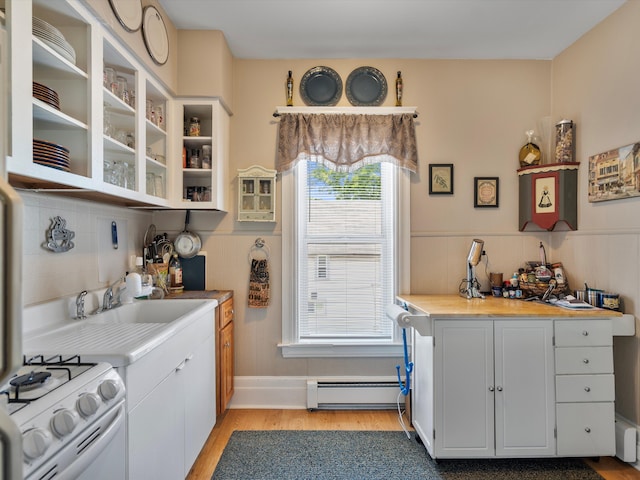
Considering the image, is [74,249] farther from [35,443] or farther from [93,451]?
[35,443]

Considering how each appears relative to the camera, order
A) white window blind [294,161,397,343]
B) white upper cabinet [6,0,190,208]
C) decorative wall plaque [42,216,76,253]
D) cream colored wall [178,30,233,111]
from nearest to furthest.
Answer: white upper cabinet [6,0,190,208] < decorative wall plaque [42,216,76,253] < cream colored wall [178,30,233,111] < white window blind [294,161,397,343]

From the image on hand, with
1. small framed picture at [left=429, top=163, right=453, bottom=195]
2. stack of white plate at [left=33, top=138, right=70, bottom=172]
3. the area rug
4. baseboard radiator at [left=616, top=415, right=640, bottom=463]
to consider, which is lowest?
the area rug

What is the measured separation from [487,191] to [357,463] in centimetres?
216

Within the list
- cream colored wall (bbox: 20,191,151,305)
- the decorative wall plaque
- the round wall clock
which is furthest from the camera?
the round wall clock

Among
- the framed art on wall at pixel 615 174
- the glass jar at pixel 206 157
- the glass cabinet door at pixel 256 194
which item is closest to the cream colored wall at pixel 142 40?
the glass jar at pixel 206 157

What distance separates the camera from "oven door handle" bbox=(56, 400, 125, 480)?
0.87 m

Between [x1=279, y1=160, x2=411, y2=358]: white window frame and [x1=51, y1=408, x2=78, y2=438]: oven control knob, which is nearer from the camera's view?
[x1=51, y1=408, x2=78, y2=438]: oven control knob

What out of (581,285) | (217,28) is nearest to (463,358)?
(581,285)

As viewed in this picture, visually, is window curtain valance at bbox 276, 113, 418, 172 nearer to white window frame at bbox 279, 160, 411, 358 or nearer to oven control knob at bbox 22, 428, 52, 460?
white window frame at bbox 279, 160, 411, 358

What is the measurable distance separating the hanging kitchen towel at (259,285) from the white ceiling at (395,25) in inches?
65.6

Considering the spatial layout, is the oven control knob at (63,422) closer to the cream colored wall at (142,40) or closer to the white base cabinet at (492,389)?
the cream colored wall at (142,40)

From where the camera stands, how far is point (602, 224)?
225cm

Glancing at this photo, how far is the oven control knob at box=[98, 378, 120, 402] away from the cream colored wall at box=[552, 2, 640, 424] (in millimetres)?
2684

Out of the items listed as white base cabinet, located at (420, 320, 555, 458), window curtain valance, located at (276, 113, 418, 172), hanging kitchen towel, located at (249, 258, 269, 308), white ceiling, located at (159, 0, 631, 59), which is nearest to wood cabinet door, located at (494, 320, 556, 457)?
white base cabinet, located at (420, 320, 555, 458)
